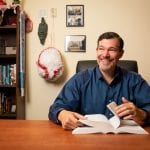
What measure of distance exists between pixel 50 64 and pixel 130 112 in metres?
1.76

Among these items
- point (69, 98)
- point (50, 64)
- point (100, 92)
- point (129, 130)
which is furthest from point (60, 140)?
point (50, 64)

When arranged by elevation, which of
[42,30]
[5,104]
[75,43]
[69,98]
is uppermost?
[42,30]

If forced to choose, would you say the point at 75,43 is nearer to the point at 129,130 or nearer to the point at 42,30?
the point at 42,30

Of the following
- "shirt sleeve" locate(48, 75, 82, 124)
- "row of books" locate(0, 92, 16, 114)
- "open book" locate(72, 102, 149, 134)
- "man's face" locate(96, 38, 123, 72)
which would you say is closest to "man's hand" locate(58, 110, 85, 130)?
"open book" locate(72, 102, 149, 134)

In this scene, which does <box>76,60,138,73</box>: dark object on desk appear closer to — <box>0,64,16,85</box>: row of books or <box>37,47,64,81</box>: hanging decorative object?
<box>37,47,64,81</box>: hanging decorative object

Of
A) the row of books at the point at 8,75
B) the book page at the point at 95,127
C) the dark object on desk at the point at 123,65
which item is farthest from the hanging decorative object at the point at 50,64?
the book page at the point at 95,127

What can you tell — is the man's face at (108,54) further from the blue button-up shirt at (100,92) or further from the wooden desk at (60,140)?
the wooden desk at (60,140)

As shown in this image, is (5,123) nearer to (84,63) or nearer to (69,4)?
(84,63)

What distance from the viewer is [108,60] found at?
1.84 m

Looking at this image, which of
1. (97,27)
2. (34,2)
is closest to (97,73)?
(97,27)

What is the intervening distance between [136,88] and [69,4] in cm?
176

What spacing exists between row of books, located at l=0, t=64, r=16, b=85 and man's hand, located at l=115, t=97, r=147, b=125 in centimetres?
189

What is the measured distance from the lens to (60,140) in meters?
1.27

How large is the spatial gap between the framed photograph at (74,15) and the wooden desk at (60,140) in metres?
1.96
